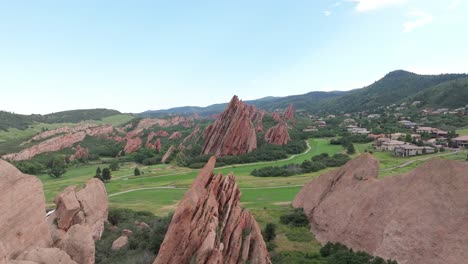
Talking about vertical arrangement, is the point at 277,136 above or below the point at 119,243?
above

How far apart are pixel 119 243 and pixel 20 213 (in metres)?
11.3

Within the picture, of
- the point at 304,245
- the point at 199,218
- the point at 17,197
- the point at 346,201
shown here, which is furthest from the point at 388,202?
the point at 17,197

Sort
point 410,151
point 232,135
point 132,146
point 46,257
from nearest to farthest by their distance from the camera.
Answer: point 46,257
point 410,151
point 232,135
point 132,146

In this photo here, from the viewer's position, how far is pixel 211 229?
82.5ft

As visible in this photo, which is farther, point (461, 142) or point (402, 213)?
point (461, 142)

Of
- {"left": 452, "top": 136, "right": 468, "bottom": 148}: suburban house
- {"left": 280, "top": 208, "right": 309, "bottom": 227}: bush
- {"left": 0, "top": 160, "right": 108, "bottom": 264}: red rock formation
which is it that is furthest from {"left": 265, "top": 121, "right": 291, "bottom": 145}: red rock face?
{"left": 0, "top": 160, "right": 108, "bottom": 264}: red rock formation

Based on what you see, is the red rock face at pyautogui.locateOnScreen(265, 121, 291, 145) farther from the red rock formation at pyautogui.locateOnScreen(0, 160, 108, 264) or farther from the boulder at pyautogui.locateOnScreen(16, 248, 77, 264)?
the boulder at pyautogui.locateOnScreen(16, 248, 77, 264)

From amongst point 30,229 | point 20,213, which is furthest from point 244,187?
point 20,213

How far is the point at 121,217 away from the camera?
4819 cm

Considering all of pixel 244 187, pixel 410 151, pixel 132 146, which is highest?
pixel 132 146

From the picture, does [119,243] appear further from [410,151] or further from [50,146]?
[50,146]

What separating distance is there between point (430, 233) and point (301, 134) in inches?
5041

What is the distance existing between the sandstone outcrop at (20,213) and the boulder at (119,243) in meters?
7.86

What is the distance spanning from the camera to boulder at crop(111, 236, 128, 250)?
3531 centimetres
